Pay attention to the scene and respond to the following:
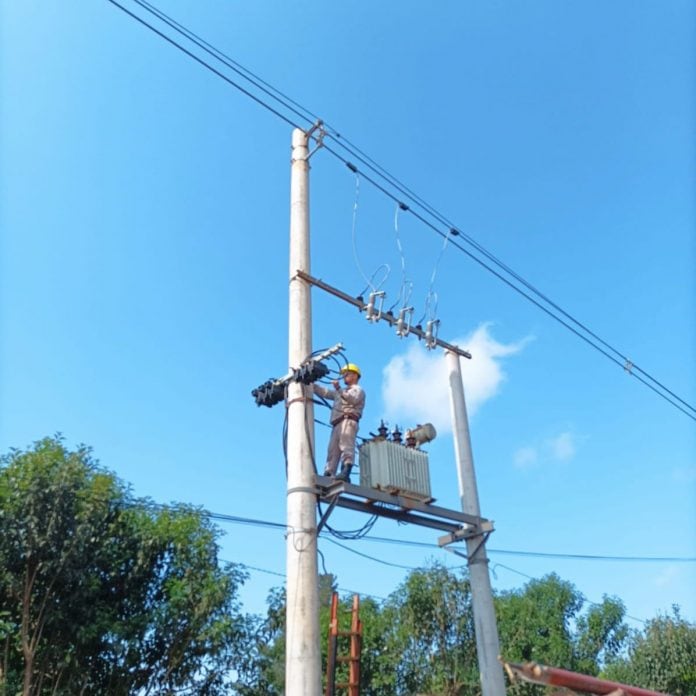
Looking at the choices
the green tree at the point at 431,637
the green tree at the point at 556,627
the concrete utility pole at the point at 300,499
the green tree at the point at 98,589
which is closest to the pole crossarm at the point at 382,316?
the concrete utility pole at the point at 300,499

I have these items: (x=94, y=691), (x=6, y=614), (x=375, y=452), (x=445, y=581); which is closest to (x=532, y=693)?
(x=445, y=581)

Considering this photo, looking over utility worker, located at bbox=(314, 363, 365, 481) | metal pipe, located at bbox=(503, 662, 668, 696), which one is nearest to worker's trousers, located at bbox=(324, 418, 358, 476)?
utility worker, located at bbox=(314, 363, 365, 481)

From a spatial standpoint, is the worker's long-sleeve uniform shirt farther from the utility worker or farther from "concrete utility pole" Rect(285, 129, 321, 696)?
"concrete utility pole" Rect(285, 129, 321, 696)

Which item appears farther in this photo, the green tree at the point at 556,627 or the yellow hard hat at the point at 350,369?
the green tree at the point at 556,627

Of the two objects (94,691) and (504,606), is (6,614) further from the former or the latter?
(504,606)

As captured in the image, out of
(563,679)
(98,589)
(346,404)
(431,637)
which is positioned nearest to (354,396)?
(346,404)

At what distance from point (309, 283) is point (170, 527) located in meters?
7.77

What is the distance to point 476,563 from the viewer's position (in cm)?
809

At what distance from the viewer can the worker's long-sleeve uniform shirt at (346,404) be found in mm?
7387

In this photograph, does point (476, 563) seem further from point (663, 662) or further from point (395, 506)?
point (663, 662)

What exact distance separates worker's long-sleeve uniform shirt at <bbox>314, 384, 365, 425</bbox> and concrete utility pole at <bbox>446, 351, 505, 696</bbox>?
1.87 metres

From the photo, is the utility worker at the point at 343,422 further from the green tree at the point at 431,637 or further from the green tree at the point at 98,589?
the green tree at the point at 431,637

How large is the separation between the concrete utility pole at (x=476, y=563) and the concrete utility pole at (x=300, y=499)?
2436mm

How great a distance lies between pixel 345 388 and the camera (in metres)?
7.60
